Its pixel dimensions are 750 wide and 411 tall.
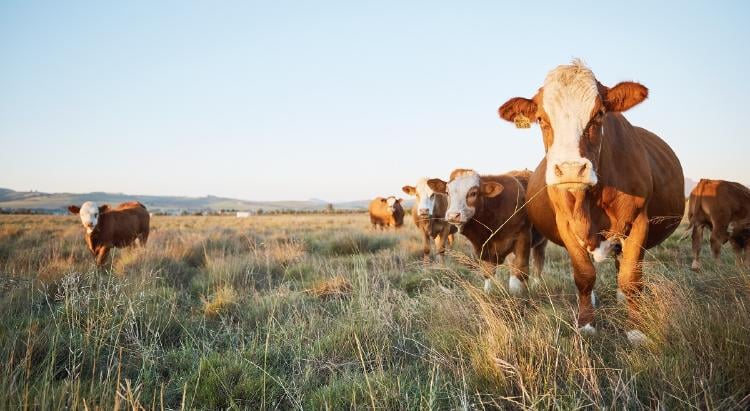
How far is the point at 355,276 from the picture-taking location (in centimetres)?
664

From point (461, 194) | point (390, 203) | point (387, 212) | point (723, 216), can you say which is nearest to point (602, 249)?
point (461, 194)

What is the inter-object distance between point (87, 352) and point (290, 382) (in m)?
1.77

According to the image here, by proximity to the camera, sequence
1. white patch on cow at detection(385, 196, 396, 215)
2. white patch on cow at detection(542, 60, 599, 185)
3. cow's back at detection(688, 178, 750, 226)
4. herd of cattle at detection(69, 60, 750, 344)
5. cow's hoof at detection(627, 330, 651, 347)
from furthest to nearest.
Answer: white patch on cow at detection(385, 196, 396, 215), cow's back at detection(688, 178, 750, 226), herd of cattle at detection(69, 60, 750, 344), white patch on cow at detection(542, 60, 599, 185), cow's hoof at detection(627, 330, 651, 347)

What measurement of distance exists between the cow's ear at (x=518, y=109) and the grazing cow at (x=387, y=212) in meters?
17.4

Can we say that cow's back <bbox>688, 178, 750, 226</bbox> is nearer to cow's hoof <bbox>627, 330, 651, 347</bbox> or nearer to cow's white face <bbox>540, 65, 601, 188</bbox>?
cow's hoof <bbox>627, 330, 651, 347</bbox>

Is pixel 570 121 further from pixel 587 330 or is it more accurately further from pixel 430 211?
pixel 430 211

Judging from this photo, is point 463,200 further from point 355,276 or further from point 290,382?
point 290,382

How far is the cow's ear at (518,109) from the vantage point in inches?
165

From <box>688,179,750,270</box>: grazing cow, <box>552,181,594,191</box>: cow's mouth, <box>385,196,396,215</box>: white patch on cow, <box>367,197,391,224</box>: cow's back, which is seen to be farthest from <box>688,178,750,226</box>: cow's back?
<box>367,197,391,224</box>: cow's back

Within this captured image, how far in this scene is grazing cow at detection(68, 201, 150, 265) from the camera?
36.9ft

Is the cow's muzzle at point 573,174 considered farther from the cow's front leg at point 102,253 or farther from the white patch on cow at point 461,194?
the cow's front leg at point 102,253

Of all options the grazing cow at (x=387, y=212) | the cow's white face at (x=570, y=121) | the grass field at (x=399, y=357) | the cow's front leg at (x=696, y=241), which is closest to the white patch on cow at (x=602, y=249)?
the grass field at (x=399, y=357)

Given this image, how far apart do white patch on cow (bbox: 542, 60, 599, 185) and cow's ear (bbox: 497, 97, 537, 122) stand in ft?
1.58

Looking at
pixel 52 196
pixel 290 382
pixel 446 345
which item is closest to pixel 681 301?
pixel 446 345
